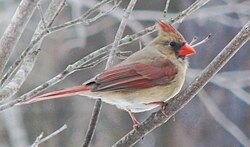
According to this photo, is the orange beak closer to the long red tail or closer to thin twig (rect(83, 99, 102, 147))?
the long red tail

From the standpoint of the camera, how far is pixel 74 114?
7848 millimetres

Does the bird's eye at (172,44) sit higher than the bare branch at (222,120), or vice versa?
the bird's eye at (172,44)

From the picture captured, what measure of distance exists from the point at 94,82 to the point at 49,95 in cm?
35

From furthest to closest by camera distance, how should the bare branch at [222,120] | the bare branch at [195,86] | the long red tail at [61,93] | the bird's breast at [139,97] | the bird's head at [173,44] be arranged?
1. the bare branch at [222,120]
2. the bird's head at [173,44]
3. the bird's breast at [139,97]
4. the long red tail at [61,93]
5. the bare branch at [195,86]

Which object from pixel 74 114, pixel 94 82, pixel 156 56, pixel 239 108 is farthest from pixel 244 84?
pixel 94 82

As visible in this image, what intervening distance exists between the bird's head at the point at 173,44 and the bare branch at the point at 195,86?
0.69 meters

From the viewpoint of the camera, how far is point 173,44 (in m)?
3.26

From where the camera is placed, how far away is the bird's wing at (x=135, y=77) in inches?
117

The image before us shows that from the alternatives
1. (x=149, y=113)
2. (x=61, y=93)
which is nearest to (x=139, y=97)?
(x=61, y=93)

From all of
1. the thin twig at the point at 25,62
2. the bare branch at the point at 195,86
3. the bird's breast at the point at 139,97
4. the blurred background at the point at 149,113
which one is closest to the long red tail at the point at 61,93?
the thin twig at the point at 25,62

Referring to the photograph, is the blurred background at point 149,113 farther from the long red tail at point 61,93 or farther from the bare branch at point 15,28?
the bare branch at point 15,28

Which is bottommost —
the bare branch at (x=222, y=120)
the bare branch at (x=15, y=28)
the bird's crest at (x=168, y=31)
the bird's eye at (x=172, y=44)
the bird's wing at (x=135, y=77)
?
the bare branch at (x=222, y=120)

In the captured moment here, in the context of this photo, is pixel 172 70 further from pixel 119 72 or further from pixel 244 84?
pixel 244 84

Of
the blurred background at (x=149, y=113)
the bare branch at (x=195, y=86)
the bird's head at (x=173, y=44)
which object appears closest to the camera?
the bare branch at (x=195, y=86)
